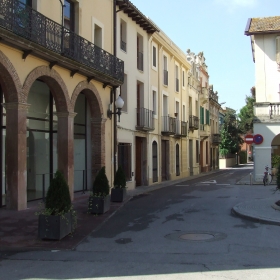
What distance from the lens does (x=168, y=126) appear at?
2656 centimetres

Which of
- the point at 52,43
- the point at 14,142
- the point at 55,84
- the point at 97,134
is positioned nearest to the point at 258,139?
the point at 97,134

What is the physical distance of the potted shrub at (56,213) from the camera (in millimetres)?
8281

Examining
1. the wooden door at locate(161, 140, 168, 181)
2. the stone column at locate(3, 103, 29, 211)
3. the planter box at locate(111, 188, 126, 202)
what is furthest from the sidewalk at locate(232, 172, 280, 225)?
the wooden door at locate(161, 140, 168, 181)

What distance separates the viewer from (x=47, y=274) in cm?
608

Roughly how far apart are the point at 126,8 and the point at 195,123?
16.9 metres

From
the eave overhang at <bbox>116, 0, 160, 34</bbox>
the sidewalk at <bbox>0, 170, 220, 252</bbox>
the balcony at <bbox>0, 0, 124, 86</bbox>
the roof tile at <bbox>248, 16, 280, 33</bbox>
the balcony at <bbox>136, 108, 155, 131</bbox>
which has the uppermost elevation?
the roof tile at <bbox>248, 16, 280, 33</bbox>

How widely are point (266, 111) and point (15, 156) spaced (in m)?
15.9

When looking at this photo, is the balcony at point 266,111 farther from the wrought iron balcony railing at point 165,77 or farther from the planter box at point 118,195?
the planter box at point 118,195

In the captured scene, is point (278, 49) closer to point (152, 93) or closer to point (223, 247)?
point (152, 93)

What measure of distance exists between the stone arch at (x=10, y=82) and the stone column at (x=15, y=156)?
200 mm

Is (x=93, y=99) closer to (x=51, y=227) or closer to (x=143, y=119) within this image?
(x=143, y=119)

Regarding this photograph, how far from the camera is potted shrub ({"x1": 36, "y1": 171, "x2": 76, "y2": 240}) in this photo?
828 centimetres

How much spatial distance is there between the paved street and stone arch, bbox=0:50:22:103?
443 centimetres

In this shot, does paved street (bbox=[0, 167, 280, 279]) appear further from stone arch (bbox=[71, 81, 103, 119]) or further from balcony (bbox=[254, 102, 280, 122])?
balcony (bbox=[254, 102, 280, 122])
